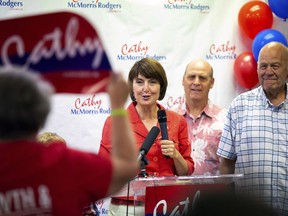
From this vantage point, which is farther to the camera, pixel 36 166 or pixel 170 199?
pixel 170 199

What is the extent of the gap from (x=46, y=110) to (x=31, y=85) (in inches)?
2.9

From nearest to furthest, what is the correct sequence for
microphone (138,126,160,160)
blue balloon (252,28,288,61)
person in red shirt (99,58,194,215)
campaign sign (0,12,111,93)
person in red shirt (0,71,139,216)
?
person in red shirt (0,71,139,216), campaign sign (0,12,111,93), microphone (138,126,160,160), person in red shirt (99,58,194,215), blue balloon (252,28,288,61)

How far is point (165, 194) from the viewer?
249 cm

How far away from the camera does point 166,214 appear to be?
2469mm

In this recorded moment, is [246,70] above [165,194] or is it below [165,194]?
above

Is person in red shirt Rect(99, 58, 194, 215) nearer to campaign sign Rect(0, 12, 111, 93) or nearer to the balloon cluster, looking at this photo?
campaign sign Rect(0, 12, 111, 93)

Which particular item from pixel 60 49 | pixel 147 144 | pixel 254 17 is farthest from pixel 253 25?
pixel 60 49

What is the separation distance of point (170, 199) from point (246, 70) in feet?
7.97

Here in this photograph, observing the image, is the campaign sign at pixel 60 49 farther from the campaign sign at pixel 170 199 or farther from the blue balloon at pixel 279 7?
the blue balloon at pixel 279 7

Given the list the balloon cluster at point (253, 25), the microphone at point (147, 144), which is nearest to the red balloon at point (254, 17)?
the balloon cluster at point (253, 25)

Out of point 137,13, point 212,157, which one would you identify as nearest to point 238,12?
point 137,13

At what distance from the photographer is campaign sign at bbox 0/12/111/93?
173cm

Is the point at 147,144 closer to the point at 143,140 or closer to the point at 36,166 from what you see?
the point at 143,140

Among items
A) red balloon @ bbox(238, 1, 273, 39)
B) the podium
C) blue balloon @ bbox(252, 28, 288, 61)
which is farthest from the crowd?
red balloon @ bbox(238, 1, 273, 39)
